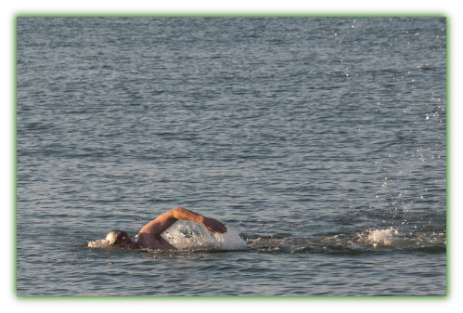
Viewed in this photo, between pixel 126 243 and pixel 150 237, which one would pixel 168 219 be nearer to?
pixel 150 237

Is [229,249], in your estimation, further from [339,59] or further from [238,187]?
[339,59]

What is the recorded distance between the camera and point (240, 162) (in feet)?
90.9

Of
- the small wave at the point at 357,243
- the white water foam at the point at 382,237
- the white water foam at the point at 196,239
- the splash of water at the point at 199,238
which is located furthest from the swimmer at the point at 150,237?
the white water foam at the point at 382,237

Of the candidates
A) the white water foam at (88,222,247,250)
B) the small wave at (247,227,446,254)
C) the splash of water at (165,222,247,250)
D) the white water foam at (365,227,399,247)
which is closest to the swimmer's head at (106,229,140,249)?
the white water foam at (88,222,247,250)

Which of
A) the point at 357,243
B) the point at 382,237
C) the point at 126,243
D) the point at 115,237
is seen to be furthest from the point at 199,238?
the point at 382,237

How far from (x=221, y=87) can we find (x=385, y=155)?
537 inches

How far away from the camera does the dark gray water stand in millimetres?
17844

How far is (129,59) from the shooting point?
161 feet

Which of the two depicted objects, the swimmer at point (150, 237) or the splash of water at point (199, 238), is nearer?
the swimmer at point (150, 237)

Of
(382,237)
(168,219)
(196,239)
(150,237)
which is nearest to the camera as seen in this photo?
(168,219)

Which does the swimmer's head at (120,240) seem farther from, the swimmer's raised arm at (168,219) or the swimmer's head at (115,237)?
the swimmer's raised arm at (168,219)

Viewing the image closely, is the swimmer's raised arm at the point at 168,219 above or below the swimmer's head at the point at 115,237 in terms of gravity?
above

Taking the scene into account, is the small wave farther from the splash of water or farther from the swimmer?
the swimmer

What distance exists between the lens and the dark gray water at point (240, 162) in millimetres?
17844
